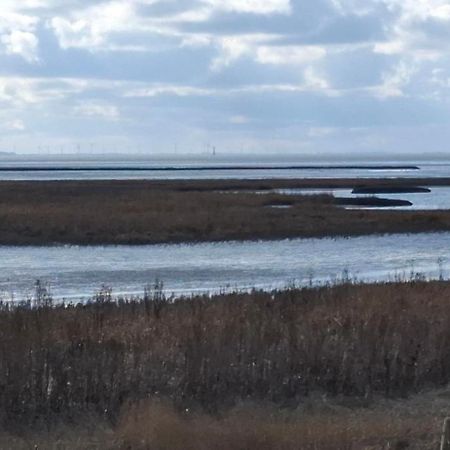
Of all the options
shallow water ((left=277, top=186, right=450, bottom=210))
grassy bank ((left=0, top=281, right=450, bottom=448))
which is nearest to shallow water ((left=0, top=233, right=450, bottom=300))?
grassy bank ((left=0, top=281, right=450, bottom=448))

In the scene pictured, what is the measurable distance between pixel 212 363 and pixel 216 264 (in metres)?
20.6

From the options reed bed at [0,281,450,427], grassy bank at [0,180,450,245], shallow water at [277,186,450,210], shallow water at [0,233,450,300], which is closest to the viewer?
reed bed at [0,281,450,427]

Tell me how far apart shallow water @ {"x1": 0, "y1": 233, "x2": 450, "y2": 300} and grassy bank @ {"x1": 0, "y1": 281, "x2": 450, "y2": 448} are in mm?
8848

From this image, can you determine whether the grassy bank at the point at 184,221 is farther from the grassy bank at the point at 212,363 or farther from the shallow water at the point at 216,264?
the grassy bank at the point at 212,363

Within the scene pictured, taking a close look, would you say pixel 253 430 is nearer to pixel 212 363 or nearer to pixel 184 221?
pixel 212 363

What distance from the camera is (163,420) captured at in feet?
35.9

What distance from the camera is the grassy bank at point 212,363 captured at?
12070 mm

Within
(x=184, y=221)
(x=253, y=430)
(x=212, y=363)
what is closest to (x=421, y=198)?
(x=184, y=221)

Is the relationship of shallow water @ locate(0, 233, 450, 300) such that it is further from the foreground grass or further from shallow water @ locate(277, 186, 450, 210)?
shallow water @ locate(277, 186, 450, 210)

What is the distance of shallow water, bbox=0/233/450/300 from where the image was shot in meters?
28.0

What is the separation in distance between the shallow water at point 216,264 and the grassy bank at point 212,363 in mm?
8848

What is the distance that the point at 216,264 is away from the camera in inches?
1330

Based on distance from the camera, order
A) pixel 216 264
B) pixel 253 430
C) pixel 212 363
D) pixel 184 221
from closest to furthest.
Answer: pixel 253 430
pixel 212 363
pixel 216 264
pixel 184 221

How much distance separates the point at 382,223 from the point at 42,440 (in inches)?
1484
